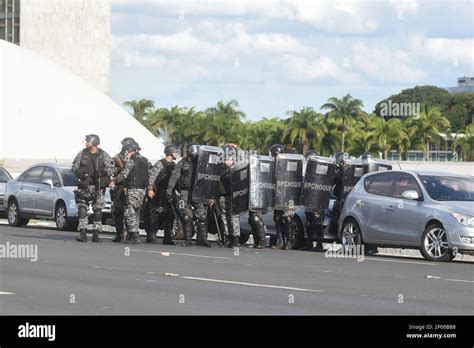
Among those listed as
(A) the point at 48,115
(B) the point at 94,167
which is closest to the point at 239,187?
(B) the point at 94,167

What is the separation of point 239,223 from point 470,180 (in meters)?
5.08

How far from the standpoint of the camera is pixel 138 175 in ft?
80.8

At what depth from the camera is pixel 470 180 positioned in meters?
21.9

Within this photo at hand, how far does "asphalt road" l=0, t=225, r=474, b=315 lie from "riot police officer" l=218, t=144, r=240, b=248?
1268 millimetres

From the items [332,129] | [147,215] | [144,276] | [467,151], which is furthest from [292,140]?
[144,276]

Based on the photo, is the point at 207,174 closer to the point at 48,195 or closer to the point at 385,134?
the point at 48,195

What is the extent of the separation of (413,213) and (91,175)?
6.45 m

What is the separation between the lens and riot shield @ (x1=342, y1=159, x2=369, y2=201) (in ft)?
79.6

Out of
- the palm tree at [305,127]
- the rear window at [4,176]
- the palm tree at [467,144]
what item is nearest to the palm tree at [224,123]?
the palm tree at [305,127]

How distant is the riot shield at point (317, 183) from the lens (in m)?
24.1

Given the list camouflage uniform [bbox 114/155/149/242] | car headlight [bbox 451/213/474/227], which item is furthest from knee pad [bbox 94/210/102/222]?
car headlight [bbox 451/213/474/227]
